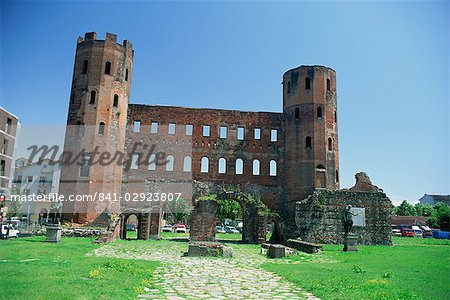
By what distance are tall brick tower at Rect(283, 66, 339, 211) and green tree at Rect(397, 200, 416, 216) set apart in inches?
2427

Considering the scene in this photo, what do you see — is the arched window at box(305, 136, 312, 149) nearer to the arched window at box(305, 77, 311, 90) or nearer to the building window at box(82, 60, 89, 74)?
the arched window at box(305, 77, 311, 90)

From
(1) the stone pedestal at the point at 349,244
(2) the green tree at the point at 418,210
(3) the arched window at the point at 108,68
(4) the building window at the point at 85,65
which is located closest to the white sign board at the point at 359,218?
(1) the stone pedestal at the point at 349,244

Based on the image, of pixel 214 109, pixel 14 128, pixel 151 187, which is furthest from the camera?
pixel 14 128

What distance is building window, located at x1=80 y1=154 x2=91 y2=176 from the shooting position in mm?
26775

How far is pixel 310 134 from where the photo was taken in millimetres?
31578

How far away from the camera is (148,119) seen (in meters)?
32.3

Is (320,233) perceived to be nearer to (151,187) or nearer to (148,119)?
(151,187)

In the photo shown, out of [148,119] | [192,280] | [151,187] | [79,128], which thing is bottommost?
[192,280]

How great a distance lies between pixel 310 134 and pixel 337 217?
25.5ft

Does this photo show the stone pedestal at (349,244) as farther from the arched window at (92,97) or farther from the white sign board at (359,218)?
the arched window at (92,97)

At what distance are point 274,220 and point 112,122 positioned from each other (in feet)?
48.6

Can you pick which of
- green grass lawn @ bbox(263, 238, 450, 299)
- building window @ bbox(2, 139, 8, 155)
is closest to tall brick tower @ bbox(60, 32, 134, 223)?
green grass lawn @ bbox(263, 238, 450, 299)

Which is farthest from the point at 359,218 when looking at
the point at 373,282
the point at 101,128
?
the point at 101,128

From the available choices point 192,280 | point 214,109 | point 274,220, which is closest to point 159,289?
point 192,280
